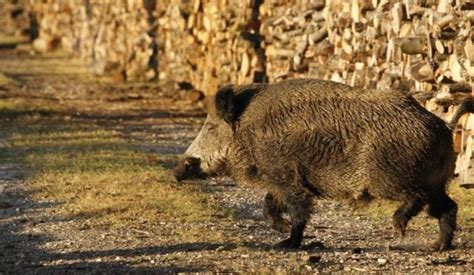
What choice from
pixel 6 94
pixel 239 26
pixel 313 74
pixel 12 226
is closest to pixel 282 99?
pixel 12 226

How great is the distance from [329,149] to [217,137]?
981 millimetres

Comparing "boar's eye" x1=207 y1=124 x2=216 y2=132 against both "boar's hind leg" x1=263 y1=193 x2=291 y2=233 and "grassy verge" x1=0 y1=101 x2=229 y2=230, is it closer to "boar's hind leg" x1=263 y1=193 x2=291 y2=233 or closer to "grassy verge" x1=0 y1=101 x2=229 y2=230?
"boar's hind leg" x1=263 y1=193 x2=291 y2=233

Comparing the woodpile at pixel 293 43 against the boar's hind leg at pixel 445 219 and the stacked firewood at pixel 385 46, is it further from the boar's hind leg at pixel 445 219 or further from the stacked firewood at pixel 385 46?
the boar's hind leg at pixel 445 219

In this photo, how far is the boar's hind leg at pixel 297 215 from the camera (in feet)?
29.7

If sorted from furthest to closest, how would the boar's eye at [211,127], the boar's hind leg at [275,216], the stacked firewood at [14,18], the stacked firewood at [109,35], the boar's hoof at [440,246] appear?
1. the stacked firewood at [14,18]
2. the stacked firewood at [109,35]
3. the boar's eye at [211,127]
4. the boar's hind leg at [275,216]
5. the boar's hoof at [440,246]

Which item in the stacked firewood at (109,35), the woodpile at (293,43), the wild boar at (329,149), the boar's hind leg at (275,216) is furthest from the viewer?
the stacked firewood at (109,35)

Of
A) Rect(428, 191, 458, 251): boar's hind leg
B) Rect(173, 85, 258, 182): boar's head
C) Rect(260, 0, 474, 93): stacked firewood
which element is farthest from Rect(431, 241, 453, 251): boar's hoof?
Rect(260, 0, 474, 93): stacked firewood

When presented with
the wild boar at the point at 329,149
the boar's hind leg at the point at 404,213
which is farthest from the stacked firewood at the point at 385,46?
the boar's hind leg at the point at 404,213

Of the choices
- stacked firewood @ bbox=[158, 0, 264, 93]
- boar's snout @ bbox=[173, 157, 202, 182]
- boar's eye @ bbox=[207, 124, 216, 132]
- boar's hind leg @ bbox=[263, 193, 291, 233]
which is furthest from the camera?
stacked firewood @ bbox=[158, 0, 264, 93]

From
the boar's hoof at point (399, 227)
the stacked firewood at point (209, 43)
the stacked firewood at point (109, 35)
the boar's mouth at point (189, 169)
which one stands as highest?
the boar's mouth at point (189, 169)

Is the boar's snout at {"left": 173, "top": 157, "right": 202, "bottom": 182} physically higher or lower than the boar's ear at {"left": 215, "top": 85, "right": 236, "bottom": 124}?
lower

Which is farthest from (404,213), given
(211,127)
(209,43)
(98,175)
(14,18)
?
(14,18)

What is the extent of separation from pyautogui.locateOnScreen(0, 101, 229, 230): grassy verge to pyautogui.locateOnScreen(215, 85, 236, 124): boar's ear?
1184 mm

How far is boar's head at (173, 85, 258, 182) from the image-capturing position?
9.47 metres
